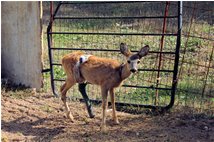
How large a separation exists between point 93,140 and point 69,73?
1.33 m

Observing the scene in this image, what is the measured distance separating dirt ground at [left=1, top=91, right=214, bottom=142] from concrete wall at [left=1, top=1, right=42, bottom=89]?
0.90 m

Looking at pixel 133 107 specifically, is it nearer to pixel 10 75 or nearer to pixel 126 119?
pixel 126 119

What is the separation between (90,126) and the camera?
19.3 ft

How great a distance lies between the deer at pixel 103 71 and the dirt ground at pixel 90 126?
0.77 feet

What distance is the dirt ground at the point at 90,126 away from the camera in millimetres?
5316

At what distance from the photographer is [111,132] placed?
551cm

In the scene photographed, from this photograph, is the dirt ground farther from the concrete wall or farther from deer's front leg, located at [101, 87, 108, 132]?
the concrete wall

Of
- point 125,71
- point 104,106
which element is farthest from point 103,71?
point 104,106

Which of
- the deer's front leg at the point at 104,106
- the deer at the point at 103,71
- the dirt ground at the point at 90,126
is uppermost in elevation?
the deer at the point at 103,71

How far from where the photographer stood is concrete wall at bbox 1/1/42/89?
7.45 metres

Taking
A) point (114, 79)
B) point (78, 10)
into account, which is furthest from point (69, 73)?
point (78, 10)

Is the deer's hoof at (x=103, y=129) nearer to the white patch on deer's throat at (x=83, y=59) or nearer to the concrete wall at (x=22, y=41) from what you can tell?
the white patch on deer's throat at (x=83, y=59)

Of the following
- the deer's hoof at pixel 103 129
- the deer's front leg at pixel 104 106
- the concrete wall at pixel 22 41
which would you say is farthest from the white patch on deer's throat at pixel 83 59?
the concrete wall at pixel 22 41

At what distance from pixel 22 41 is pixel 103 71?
2.53 metres
